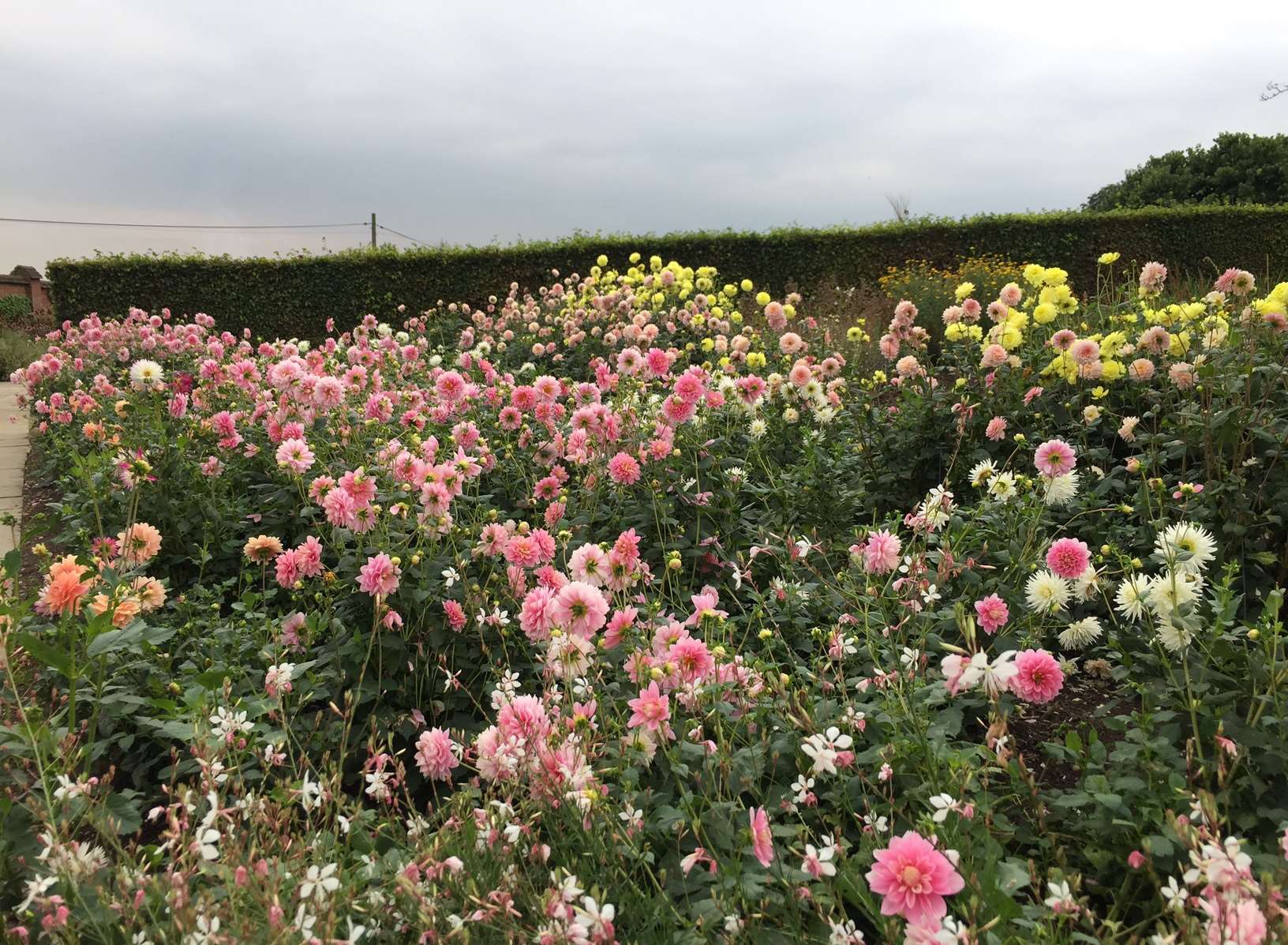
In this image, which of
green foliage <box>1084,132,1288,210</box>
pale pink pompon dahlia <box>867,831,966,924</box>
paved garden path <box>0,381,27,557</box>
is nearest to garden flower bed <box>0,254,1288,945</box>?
pale pink pompon dahlia <box>867,831,966,924</box>

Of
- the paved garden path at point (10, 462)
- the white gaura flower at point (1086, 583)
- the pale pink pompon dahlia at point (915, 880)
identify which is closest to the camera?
the pale pink pompon dahlia at point (915, 880)

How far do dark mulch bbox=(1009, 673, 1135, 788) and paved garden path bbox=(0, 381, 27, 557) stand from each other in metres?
4.19

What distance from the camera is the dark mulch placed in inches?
81.4

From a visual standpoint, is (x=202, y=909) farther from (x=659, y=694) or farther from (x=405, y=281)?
(x=405, y=281)

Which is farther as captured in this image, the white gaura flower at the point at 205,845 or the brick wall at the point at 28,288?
the brick wall at the point at 28,288

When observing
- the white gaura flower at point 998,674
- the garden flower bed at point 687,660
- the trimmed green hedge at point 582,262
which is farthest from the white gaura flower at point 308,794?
the trimmed green hedge at point 582,262

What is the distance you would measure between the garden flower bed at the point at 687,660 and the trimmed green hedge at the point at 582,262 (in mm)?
9524

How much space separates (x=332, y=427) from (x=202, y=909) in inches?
115

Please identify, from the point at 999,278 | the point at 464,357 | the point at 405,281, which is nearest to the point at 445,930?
the point at 464,357

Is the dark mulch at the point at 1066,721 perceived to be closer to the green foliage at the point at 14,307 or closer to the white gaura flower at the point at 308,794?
the white gaura flower at the point at 308,794

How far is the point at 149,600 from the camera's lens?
84.0 inches

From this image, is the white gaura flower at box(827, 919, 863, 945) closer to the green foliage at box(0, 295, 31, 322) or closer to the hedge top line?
the hedge top line

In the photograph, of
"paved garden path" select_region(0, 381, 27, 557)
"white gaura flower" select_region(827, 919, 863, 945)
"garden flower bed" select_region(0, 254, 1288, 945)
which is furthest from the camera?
"paved garden path" select_region(0, 381, 27, 557)

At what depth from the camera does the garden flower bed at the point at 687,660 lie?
50.4 inches
